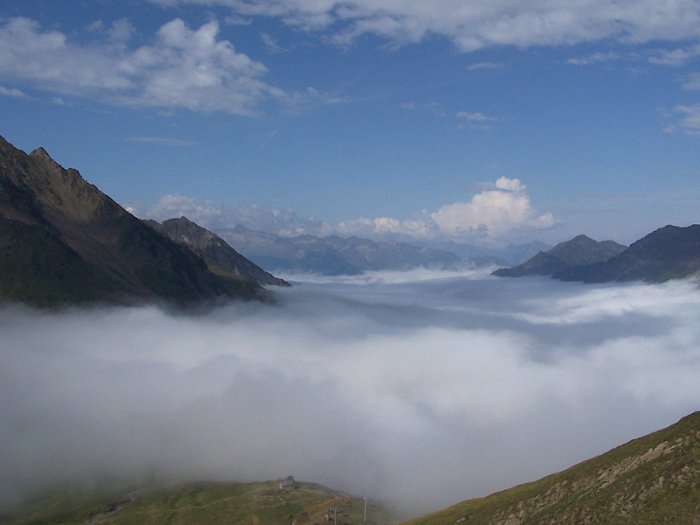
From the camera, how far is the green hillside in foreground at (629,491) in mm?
81000

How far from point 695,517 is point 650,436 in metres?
41.3

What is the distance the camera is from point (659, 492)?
84438 millimetres

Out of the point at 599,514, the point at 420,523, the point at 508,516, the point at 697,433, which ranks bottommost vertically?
the point at 420,523

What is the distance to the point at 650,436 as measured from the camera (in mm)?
113562

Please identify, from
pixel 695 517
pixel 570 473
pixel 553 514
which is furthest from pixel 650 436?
pixel 695 517

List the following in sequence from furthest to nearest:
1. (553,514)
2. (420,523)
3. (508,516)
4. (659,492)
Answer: (420,523) → (508,516) → (553,514) → (659,492)

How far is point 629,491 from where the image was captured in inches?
3494

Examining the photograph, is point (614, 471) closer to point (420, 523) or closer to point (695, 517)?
point (695, 517)

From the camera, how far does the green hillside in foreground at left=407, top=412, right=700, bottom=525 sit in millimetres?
81000

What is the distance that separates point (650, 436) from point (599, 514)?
1346 inches

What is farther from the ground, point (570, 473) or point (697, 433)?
point (697, 433)

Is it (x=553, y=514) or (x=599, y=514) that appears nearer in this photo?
(x=599, y=514)

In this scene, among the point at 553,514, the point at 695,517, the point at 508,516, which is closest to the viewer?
the point at 695,517

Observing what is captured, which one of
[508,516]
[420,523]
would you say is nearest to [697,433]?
[508,516]
